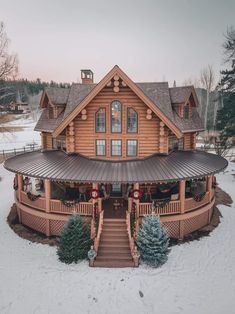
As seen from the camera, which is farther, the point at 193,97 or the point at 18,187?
the point at 193,97

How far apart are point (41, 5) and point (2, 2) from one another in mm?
7260

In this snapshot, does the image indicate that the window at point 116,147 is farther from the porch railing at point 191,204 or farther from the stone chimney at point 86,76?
the stone chimney at point 86,76

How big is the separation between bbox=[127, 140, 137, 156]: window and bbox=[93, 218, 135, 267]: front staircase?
204 inches

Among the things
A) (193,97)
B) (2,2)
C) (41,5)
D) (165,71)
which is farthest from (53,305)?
(165,71)

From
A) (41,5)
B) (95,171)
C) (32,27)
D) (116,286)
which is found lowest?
(116,286)

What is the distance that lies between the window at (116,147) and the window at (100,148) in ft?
2.09

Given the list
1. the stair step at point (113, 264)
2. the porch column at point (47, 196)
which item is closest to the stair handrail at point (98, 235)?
the stair step at point (113, 264)

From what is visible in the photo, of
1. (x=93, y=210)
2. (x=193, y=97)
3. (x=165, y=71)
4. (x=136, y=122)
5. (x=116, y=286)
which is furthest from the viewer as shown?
(x=165, y=71)

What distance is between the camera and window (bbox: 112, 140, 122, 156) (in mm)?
18189

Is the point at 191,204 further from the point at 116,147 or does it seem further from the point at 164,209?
the point at 116,147

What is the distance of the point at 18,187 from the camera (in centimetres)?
1811

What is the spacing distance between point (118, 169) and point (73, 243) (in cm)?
532

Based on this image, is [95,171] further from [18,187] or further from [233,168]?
[233,168]

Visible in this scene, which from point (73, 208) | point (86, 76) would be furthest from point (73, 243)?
point (86, 76)
